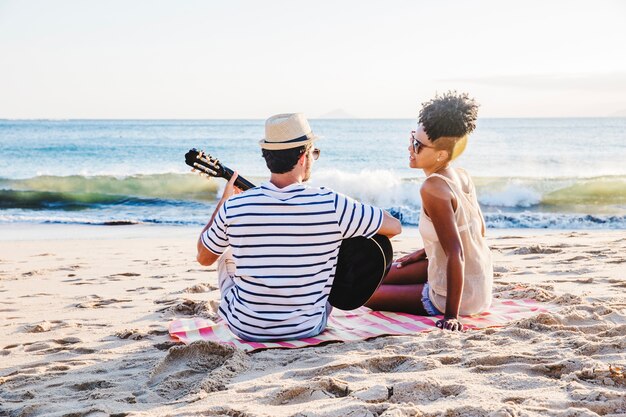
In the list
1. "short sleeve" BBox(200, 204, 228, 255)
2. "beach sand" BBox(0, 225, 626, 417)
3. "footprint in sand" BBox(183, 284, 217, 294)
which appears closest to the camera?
"beach sand" BBox(0, 225, 626, 417)

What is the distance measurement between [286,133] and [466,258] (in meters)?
1.45

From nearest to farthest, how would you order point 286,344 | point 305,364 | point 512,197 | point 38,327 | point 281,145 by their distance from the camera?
point 305,364
point 281,145
point 286,344
point 38,327
point 512,197

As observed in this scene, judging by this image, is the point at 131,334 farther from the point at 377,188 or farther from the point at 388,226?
the point at 377,188

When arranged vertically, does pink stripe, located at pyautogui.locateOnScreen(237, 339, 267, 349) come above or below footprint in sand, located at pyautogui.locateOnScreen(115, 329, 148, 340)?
above

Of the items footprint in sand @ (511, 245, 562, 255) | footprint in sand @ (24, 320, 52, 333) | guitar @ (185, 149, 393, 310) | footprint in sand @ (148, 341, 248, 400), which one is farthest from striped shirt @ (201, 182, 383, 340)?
footprint in sand @ (511, 245, 562, 255)

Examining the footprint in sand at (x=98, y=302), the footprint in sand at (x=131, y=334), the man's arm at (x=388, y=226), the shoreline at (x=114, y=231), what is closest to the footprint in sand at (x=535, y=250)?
the shoreline at (x=114, y=231)

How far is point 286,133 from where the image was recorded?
375 cm

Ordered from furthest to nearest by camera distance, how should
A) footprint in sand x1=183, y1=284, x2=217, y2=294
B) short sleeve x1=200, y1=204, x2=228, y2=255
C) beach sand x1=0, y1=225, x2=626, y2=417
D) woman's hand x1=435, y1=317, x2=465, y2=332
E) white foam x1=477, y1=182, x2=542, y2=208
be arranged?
white foam x1=477, y1=182, x2=542, y2=208
footprint in sand x1=183, y1=284, x2=217, y2=294
woman's hand x1=435, y1=317, x2=465, y2=332
short sleeve x1=200, y1=204, x2=228, y2=255
beach sand x1=0, y1=225, x2=626, y2=417

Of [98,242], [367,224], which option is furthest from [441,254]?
[98,242]

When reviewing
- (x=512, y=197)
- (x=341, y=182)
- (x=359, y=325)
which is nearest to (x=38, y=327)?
(x=359, y=325)

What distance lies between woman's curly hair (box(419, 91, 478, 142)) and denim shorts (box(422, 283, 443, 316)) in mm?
998

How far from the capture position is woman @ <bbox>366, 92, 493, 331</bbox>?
4195mm

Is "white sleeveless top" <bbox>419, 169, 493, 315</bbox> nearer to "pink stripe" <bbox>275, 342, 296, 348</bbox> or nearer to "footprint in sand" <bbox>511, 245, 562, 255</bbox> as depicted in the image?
"pink stripe" <bbox>275, 342, 296, 348</bbox>

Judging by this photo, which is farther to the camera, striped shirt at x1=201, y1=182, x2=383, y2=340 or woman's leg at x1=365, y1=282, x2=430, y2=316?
woman's leg at x1=365, y1=282, x2=430, y2=316
